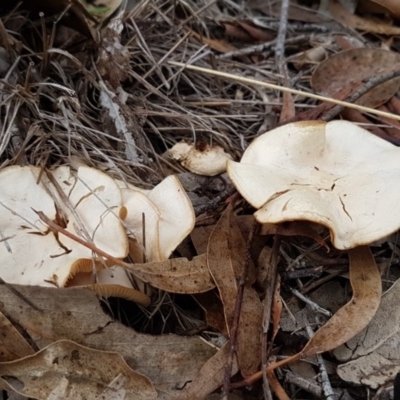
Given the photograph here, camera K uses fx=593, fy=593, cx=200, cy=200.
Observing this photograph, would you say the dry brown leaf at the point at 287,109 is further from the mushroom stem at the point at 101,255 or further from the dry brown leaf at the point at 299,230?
the mushroom stem at the point at 101,255

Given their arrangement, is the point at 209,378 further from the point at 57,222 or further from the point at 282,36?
the point at 282,36

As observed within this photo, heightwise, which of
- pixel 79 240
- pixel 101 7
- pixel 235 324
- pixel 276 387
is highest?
pixel 101 7

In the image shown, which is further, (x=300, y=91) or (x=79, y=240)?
(x=300, y=91)

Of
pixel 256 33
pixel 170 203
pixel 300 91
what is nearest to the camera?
pixel 170 203

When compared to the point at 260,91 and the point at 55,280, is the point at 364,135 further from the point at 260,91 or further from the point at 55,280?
the point at 55,280

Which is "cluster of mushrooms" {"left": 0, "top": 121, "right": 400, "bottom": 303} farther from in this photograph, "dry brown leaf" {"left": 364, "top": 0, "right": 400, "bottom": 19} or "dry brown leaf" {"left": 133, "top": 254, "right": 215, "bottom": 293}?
"dry brown leaf" {"left": 364, "top": 0, "right": 400, "bottom": 19}

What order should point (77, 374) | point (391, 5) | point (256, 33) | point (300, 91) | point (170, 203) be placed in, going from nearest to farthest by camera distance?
1. point (77, 374)
2. point (170, 203)
3. point (300, 91)
4. point (391, 5)
5. point (256, 33)

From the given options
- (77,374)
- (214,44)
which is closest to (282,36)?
(214,44)

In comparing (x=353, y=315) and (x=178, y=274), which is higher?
(x=178, y=274)
